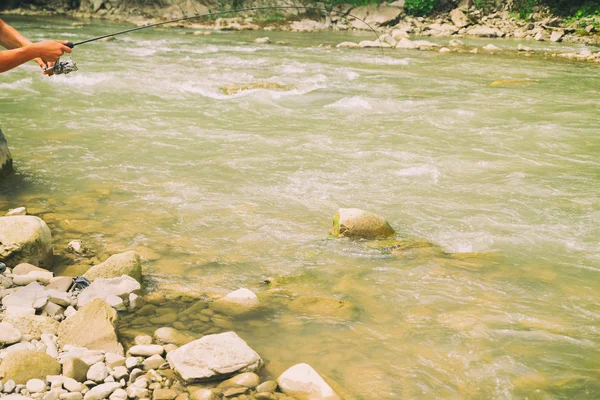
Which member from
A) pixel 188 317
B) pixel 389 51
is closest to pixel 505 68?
pixel 389 51

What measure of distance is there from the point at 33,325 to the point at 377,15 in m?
26.4

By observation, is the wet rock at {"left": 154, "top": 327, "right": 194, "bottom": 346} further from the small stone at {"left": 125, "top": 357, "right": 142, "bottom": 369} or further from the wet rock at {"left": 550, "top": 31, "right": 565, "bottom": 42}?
the wet rock at {"left": 550, "top": 31, "right": 565, "bottom": 42}

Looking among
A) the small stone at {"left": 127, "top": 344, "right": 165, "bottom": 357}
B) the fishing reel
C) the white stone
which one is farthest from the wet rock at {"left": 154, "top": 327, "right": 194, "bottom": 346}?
the fishing reel

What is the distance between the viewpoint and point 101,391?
253 centimetres

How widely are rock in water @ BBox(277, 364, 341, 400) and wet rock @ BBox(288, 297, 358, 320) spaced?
2.18 ft

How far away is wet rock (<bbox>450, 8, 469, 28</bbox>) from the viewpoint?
81.8ft

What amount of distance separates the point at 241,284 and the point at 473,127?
18.0 feet

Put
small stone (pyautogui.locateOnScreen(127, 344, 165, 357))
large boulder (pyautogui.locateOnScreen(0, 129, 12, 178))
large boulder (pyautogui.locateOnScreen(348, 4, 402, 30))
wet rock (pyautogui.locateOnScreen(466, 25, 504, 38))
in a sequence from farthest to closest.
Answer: large boulder (pyautogui.locateOnScreen(348, 4, 402, 30)) → wet rock (pyautogui.locateOnScreen(466, 25, 504, 38)) → large boulder (pyautogui.locateOnScreen(0, 129, 12, 178)) → small stone (pyautogui.locateOnScreen(127, 344, 165, 357))

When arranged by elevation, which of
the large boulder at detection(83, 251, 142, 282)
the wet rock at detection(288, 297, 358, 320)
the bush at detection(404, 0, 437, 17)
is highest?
the bush at detection(404, 0, 437, 17)

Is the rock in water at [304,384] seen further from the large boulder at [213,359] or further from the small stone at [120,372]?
the small stone at [120,372]

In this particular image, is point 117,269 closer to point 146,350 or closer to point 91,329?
point 91,329

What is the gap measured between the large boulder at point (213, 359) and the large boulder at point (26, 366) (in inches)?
21.5

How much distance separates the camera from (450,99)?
10039 millimetres

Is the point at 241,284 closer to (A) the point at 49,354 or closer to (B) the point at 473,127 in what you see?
(A) the point at 49,354
